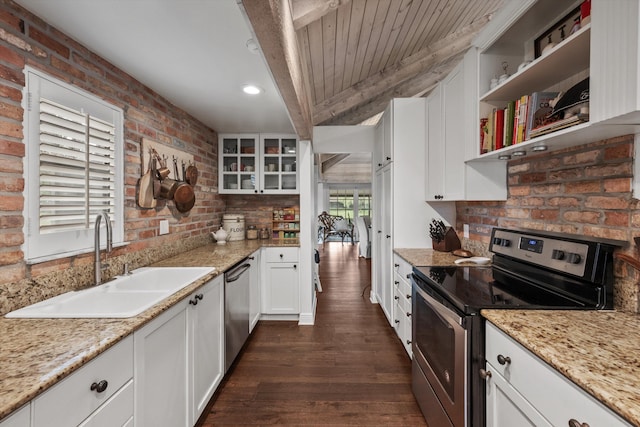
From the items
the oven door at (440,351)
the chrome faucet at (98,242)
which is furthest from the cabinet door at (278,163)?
the oven door at (440,351)

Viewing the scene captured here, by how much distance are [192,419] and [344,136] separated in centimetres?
294

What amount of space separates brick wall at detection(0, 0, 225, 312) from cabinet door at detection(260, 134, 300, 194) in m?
0.79

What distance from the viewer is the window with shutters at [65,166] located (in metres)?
1.21

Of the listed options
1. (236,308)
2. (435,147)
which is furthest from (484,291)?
(236,308)

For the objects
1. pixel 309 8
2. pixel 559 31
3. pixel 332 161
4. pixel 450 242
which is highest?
pixel 332 161

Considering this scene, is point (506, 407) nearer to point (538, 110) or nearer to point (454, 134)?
point (538, 110)

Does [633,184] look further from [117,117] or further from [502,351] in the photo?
[117,117]

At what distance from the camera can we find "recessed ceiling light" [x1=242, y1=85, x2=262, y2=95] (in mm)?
1999

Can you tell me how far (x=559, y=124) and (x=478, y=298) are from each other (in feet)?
2.64

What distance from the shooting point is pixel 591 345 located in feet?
2.64

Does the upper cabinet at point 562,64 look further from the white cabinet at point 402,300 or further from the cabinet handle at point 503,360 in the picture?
the white cabinet at point 402,300

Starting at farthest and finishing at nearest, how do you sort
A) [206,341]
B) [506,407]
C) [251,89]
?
1. [251,89]
2. [206,341]
3. [506,407]

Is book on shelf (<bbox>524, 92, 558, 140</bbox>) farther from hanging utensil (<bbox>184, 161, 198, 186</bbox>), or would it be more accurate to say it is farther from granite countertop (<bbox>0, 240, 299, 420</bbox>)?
hanging utensil (<bbox>184, 161, 198, 186</bbox>)

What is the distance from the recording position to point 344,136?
3338mm
